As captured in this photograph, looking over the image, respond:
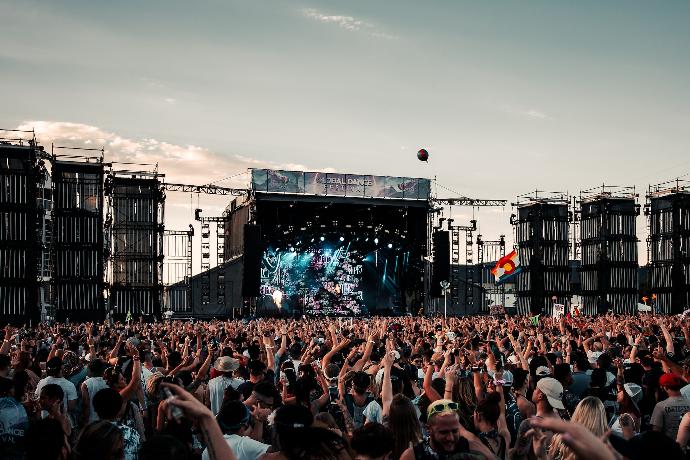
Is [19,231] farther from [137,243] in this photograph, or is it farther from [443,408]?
[443,408]

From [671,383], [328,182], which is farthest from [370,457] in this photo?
[328,182]

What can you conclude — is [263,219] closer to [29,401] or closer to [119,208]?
[119,208]

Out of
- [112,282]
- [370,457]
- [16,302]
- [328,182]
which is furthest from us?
[328,182]

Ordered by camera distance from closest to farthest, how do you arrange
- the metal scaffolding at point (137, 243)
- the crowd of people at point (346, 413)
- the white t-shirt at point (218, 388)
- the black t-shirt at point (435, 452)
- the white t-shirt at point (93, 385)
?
1. the crowd of people at point (346, 413)
2. the black t-shirt at point (435, 452)
3. the white t-shirt at point (93, 385)
4. the white t-shirt at point (218, 388)
5. the metal scaffolding at point (137, 243)

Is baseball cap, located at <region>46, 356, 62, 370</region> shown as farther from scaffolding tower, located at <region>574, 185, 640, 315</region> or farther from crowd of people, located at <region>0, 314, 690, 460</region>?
scaffolding tower, located at <region>574, 185, 640, 315</region>

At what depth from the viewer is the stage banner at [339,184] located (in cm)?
5662

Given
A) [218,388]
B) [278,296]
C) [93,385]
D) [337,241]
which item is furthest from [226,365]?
[337,241]

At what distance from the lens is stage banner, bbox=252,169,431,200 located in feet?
186

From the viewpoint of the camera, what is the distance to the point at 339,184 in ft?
190

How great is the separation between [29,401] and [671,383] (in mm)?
6275

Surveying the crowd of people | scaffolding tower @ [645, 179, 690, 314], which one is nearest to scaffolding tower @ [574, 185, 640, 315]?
scaffolding tower @ [645, 179, 690, 314]

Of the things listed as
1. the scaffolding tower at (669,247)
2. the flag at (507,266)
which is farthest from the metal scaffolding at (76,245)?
the scaffolding tower at (669,247)

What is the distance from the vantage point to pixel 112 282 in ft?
169

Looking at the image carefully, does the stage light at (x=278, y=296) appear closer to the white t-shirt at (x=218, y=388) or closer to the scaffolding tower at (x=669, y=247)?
the scaffolding tower at (x=669, y=247)
